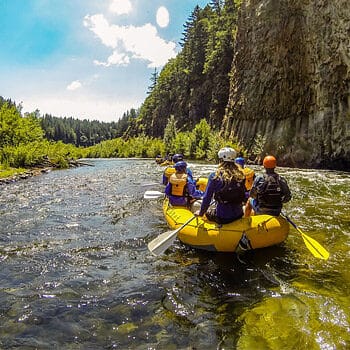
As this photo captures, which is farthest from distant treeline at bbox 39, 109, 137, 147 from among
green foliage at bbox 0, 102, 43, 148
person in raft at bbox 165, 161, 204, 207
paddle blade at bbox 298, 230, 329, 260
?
paddle blade at bbox 298, 230, 329, 260

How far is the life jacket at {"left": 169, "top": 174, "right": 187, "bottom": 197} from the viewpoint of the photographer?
788cm

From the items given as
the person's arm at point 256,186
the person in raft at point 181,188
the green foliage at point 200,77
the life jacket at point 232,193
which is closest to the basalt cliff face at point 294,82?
the green foliage at point 200,77

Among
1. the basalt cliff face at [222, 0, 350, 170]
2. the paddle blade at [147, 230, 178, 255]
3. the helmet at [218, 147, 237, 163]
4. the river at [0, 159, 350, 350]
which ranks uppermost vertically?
the basalt cliff face at [222, 0, 350, 170]

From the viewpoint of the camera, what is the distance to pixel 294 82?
107 ft

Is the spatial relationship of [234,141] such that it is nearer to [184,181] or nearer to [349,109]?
[349,109]

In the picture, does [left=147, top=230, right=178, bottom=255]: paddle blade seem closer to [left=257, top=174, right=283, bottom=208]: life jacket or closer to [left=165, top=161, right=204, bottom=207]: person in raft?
[left=257, top=174, right=283, bottom=208]: life jacket

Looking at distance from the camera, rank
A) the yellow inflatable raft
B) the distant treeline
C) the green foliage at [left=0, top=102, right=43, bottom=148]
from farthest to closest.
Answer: the distant treeline, the green foliage at [left=0, top=102, right=43, bottom=148], the yellow inflatable raft

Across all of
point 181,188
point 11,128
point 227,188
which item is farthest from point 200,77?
point 227,188

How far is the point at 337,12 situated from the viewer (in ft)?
81.6

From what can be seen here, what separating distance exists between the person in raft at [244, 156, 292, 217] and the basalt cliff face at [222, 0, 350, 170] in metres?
21.6

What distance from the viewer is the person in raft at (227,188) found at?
5.73 metres

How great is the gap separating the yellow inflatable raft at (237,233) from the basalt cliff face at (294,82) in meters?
22.1

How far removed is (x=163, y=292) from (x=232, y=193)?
2.09 metres

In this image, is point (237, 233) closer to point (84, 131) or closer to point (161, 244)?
point (161, 244)
